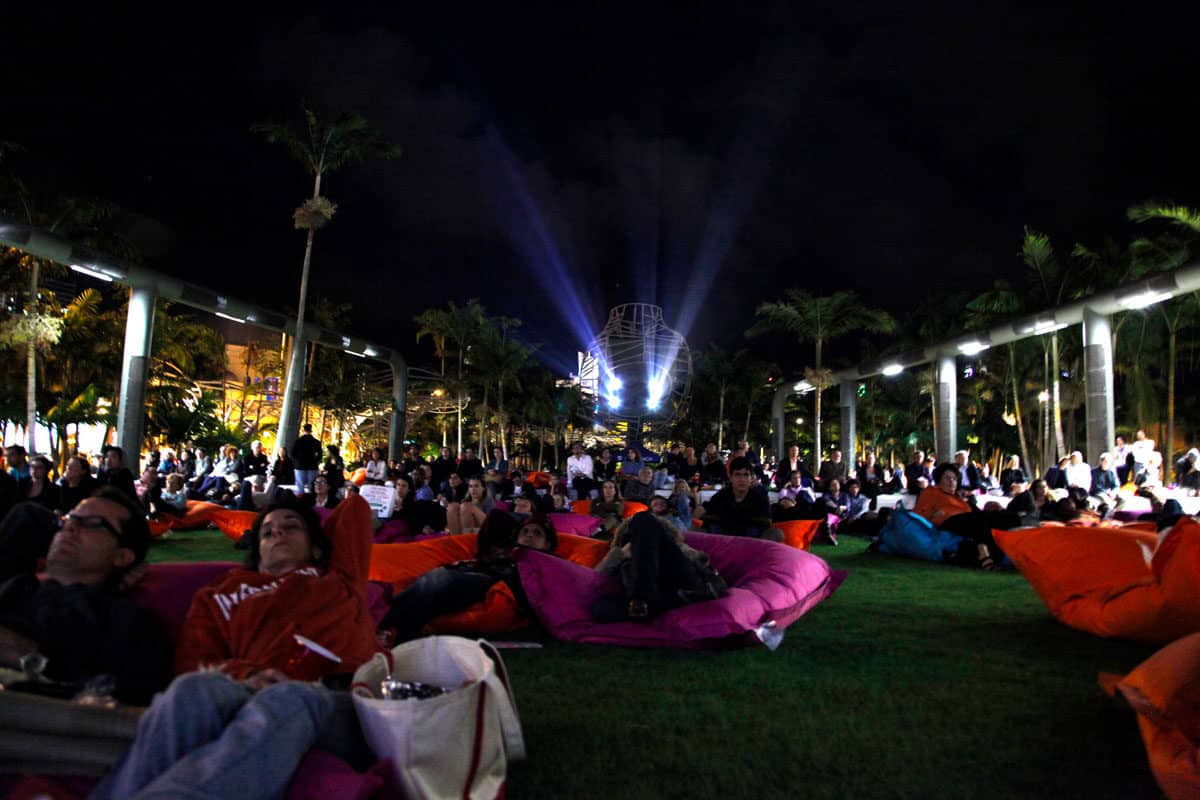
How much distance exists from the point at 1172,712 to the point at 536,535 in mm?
3999

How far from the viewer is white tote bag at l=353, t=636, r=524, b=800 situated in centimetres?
219

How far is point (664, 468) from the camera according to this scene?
47.4 feet

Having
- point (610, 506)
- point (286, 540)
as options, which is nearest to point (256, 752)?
point (286, 540)

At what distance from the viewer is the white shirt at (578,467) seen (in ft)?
47.2

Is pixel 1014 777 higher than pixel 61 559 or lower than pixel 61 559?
lower

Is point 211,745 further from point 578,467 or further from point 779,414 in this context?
point 779,414

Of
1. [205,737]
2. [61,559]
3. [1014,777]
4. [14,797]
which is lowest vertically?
[1014,777]

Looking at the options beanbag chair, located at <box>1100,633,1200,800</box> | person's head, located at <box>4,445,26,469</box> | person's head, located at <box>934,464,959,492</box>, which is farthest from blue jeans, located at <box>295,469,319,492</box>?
beanbag chair, located at <box>1100,633,1200,800</box>

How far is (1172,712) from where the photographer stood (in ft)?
8.92

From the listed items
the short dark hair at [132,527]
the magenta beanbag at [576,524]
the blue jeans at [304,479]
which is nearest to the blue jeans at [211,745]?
the short dark hair at [132,527]

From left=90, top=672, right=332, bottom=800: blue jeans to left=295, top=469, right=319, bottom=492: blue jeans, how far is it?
492 inches

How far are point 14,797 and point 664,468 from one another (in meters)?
12.9

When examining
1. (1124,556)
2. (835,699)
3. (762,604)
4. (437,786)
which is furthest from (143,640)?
(1124,556)

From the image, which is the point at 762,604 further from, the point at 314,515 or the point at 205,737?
the point at 205,737
